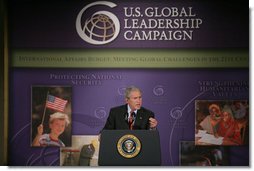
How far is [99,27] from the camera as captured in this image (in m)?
4.77

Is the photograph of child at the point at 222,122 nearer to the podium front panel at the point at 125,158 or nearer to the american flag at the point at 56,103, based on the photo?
the podium front panel at the point at 125,158

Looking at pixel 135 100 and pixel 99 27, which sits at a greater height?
pixel 99 27

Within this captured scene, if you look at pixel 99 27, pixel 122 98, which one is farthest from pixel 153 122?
pixel 99 27

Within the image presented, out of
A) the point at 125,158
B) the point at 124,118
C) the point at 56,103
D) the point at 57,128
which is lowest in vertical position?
the point at 125,158

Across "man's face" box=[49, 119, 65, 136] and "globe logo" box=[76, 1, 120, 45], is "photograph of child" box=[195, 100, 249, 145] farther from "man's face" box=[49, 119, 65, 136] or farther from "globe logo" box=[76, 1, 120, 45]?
A: "man's face" box=[49, 119, 65, 136]

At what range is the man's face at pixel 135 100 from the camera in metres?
4.79

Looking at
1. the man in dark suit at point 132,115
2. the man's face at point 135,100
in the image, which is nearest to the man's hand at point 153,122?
the man in dark suit at point 132,115

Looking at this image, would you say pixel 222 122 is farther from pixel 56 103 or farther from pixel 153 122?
pixel 56 103

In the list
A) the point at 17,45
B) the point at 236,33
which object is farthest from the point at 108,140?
the point at 236,33

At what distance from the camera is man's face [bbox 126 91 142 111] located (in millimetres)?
4785

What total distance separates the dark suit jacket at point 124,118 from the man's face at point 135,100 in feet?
0.18

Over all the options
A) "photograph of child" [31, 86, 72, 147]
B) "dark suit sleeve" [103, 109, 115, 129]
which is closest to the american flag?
"photograph of child" [31, 86, 72, 147]

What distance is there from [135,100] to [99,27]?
0.98 metres

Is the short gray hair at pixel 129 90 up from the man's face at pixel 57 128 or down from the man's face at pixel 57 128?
up
